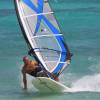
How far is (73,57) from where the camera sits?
22.9 meters

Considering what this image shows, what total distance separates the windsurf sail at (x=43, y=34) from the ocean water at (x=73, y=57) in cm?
87

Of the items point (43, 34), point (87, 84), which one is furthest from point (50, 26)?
point (87, 84)

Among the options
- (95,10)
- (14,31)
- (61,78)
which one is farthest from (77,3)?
(61,78)

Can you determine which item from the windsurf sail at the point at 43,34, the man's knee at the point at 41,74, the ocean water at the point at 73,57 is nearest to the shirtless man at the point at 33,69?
the man's knee at the point at 41,74

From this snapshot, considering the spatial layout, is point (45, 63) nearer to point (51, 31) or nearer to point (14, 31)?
point (51, 31)

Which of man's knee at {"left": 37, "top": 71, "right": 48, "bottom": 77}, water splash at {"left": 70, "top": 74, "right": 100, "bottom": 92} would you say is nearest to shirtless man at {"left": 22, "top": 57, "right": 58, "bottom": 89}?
man's knee at {"left": 37, "top": 71, "right": 48, "bottom": 77}

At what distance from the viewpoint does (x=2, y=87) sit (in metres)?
18.4

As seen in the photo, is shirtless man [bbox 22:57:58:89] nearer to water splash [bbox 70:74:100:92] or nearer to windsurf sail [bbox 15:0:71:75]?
windsurf sail [bbox 15:0:71:75]

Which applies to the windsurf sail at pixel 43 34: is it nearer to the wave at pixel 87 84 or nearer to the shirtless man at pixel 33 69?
the shirtless man at pixel 33 69

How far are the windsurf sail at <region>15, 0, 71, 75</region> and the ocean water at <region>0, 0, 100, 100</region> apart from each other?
0.87 metres

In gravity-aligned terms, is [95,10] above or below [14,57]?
above

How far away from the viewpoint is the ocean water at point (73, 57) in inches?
684

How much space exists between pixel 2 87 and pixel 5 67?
297 cm

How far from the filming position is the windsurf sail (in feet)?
57.1
